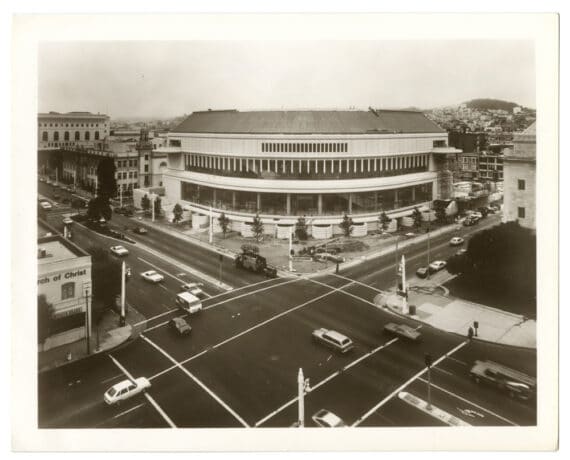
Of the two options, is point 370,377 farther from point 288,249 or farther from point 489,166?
point 489,166

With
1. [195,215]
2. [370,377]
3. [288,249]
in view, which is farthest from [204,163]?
[370,377]

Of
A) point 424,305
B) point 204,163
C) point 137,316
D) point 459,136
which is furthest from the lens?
point 204,163

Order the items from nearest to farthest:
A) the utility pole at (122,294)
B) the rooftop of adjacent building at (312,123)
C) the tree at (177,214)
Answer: the utility pole at (122,294)
the tree at (177,214)
the rooftop of adjacent building at (312,123)

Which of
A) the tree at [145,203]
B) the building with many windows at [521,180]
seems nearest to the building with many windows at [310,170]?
Answer: the tree at [145,203]

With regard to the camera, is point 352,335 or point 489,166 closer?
point 352,335

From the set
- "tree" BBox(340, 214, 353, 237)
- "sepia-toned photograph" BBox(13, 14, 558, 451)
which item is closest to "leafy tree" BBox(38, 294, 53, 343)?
"sepia-toned photograph" BBox(13, 14, 558, 451)

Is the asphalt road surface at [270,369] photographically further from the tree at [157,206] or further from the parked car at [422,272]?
the tree at [157,206]
